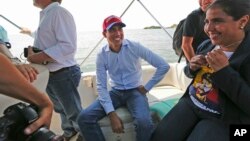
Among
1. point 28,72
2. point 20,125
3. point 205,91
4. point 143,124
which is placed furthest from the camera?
point 143,124

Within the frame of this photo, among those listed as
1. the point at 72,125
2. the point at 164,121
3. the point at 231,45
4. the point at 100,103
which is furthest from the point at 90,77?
the point at 231,45

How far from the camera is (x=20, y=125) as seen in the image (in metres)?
0.90

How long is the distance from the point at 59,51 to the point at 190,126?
3.40 ft

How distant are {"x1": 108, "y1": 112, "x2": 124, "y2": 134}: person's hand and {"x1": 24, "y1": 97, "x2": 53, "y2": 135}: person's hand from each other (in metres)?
1.18

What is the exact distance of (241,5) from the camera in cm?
145

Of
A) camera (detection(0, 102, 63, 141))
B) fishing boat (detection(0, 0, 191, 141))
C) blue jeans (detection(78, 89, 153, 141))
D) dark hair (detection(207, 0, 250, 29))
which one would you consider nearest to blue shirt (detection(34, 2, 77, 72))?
blue jeans (detection(78, 89, 153, 141))

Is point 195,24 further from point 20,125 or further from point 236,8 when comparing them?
point 20,125

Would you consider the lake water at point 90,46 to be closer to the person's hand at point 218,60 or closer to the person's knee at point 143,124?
the person's knee at point 143,124

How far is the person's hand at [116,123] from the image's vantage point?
7.13ft

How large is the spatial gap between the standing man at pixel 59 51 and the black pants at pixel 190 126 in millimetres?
854

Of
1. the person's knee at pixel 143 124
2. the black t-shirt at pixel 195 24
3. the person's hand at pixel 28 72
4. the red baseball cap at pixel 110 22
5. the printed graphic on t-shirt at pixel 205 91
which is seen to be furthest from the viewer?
the black t-shirt at pixel 195 24

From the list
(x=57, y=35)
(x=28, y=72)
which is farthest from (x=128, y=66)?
(x=28, y=72)

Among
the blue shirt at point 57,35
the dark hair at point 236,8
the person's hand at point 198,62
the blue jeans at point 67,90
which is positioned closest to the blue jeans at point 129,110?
the blue jeans at point 67,90

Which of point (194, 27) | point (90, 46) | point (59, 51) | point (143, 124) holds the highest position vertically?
point (59, 51)
